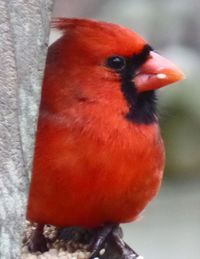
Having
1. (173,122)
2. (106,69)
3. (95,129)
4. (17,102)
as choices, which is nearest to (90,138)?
(95,129)

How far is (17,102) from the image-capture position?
2.33 metres

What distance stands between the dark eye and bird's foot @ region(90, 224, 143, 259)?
389 mm

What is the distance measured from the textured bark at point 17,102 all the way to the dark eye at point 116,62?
1.88 ft

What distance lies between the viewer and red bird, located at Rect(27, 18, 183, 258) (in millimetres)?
2832

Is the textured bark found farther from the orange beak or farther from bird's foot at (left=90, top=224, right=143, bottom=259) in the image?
the orange beak

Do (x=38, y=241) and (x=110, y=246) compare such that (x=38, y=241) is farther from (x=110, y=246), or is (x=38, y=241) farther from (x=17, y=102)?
(x=17, y=102)

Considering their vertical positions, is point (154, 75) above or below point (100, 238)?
above

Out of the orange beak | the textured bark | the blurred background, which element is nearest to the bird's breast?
the orange beak

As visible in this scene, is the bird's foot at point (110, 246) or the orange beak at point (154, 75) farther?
the orange beak at point (154, 75)

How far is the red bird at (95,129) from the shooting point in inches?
111

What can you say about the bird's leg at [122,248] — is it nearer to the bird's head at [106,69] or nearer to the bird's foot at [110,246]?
the bird's foot at [110,246]

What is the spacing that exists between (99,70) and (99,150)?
21 centimetres

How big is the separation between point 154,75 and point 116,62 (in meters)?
0.11

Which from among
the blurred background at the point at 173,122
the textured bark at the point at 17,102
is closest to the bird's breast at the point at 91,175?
the textured bark at the point at 17,102
